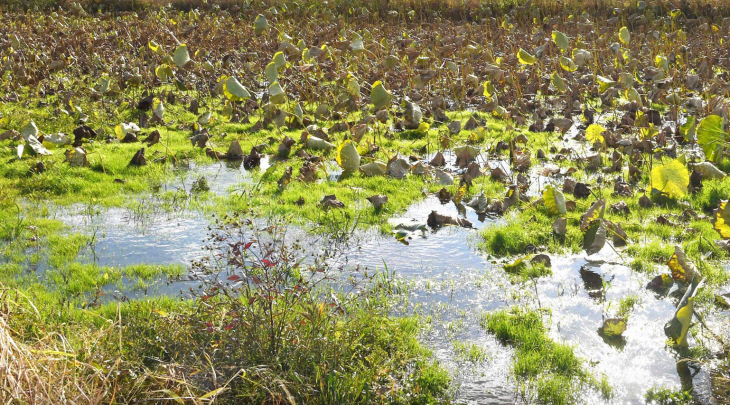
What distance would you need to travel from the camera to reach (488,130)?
8375 mm

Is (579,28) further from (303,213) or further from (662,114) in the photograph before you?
(303,213)

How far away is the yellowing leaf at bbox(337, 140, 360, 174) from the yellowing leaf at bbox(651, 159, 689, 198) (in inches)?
96.4

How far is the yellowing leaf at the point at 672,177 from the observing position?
5.15 meters

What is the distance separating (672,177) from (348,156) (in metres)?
2.63

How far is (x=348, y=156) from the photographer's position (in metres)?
6.17

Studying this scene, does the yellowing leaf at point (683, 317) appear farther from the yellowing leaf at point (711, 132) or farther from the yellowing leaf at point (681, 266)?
the yellowing leaf at point (711, 132)

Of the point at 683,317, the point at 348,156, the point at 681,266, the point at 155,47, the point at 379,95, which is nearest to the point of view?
the point at 683,317

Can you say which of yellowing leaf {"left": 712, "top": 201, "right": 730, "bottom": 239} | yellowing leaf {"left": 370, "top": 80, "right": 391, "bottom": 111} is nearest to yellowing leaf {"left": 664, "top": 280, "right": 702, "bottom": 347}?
yellowing leaf {"left": 712, "top": 201, "right": 730, "bottom": 239}

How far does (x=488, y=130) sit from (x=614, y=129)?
142 cm

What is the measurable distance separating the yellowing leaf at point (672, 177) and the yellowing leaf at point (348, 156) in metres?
2.45

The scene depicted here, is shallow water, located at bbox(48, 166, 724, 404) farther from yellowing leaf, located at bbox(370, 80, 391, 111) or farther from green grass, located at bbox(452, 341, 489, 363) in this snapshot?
yellowing leaf, located at bbox(370, 80, 391, 111)

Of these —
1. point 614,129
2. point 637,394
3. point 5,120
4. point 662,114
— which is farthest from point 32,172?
point 662,114

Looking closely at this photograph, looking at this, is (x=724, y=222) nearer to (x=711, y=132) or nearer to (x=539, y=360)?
(x=711, y=132)

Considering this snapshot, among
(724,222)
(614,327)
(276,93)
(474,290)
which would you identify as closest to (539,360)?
(614,327)
